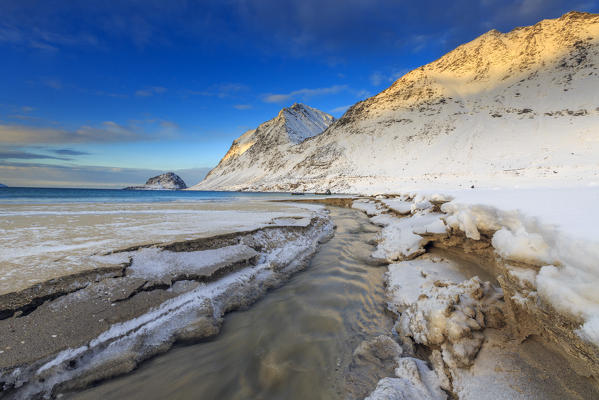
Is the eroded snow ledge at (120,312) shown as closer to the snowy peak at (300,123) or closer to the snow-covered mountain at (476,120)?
the snow-covered mountain at (476,120)

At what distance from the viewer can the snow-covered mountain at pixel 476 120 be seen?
4607 cm

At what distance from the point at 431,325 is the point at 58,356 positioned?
4565 millimetres

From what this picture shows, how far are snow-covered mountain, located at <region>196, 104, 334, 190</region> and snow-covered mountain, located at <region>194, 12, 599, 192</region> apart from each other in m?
16.0

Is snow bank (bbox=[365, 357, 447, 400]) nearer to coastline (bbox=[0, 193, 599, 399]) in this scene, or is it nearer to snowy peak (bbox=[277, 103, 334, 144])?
coastline (bbox=[0, 193, 599, 399])

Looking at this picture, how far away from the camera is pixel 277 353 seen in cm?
337

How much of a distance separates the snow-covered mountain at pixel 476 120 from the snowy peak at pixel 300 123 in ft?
134

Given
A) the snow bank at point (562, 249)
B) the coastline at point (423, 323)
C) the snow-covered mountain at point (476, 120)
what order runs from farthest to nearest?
the snow-covered mountain at point (476, 120), the coastline at point (423, 323), the snow bank at point (562, 249)

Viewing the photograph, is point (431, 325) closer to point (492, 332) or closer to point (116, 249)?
point (492, 332)

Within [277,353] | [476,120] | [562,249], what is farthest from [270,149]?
[562,249]

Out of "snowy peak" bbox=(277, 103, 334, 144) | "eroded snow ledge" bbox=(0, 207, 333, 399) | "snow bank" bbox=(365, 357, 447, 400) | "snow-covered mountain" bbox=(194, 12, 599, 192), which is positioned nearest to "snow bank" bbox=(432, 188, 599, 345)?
"snow bank" bbox=(365, 357, 447, 400)

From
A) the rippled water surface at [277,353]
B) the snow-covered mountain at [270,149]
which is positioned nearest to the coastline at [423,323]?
the rippled water surface at [277,353]

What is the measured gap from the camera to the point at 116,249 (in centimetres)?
546

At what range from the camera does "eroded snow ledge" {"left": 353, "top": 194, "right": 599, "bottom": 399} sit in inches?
72.4

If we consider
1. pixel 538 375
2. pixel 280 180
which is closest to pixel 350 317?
pixel 538 375
